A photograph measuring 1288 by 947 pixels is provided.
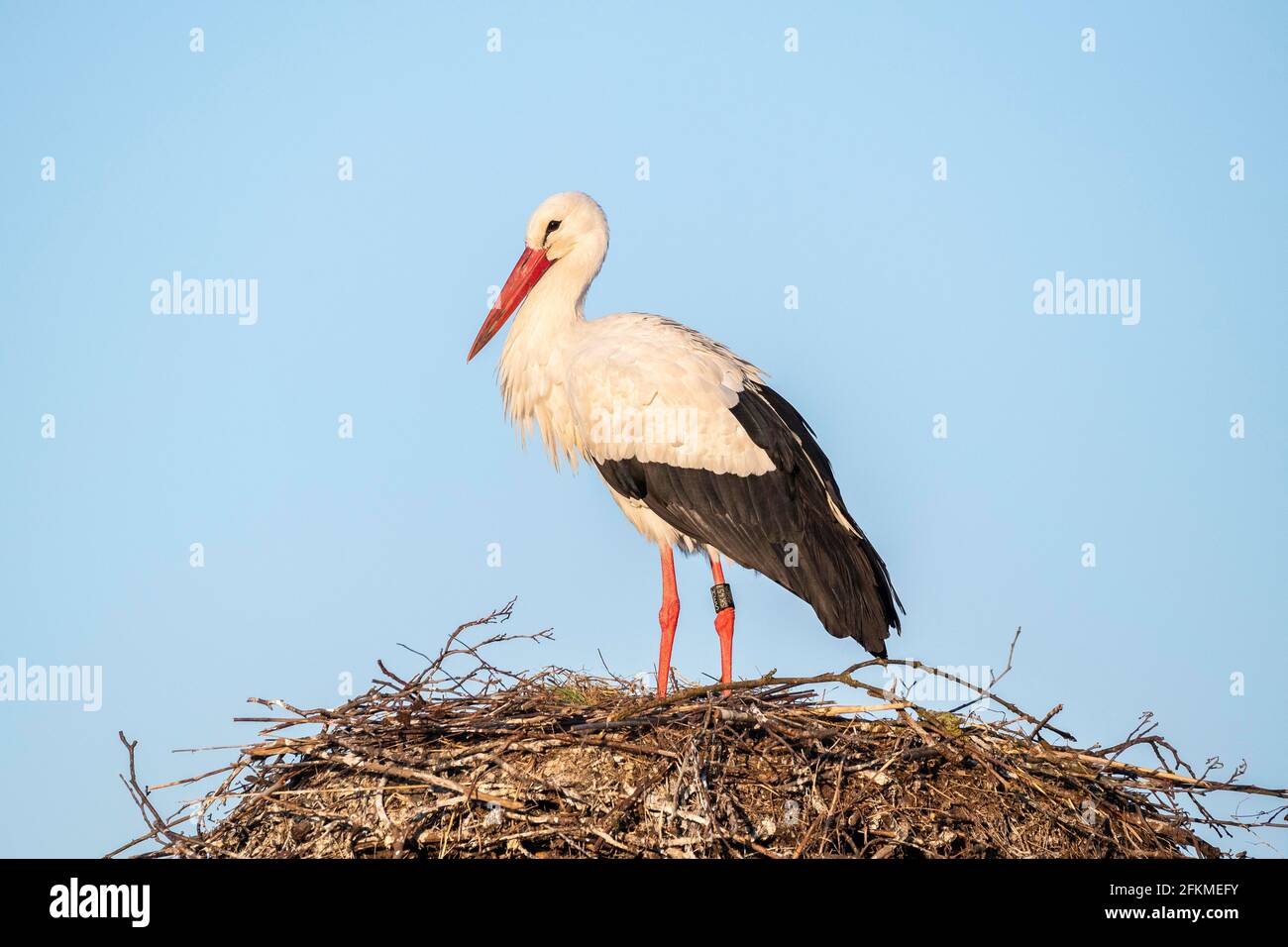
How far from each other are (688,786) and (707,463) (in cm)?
215

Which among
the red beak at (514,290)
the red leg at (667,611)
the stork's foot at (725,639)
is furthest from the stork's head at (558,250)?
the stork's foot at (725,639)

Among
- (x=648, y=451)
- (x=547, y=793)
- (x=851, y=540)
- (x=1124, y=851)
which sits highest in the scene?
(x=648, y=451)

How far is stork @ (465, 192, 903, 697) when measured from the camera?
6.58 m

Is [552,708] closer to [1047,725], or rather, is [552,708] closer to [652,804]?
[652,804]

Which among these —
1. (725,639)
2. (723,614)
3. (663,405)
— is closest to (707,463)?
(663,405)

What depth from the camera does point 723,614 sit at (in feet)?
22.4

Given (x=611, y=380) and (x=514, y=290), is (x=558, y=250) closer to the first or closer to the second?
(x=514, y=290)

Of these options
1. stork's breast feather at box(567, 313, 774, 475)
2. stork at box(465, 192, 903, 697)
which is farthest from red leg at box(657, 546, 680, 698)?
stork's breast feather at box(567, 313, 774, 475)

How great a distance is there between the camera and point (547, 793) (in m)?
4.98

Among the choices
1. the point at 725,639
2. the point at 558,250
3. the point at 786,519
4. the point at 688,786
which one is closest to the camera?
the point at 688,786

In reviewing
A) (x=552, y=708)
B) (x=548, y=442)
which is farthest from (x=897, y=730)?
(x=548, y=442)

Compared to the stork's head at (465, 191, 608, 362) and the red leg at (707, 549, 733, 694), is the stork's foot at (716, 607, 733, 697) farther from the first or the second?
the stork's head at (465, 191, 608, 362)

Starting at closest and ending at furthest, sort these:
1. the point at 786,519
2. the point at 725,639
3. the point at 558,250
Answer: the point at 786,519
the point at 725,639
the point at 558,250
